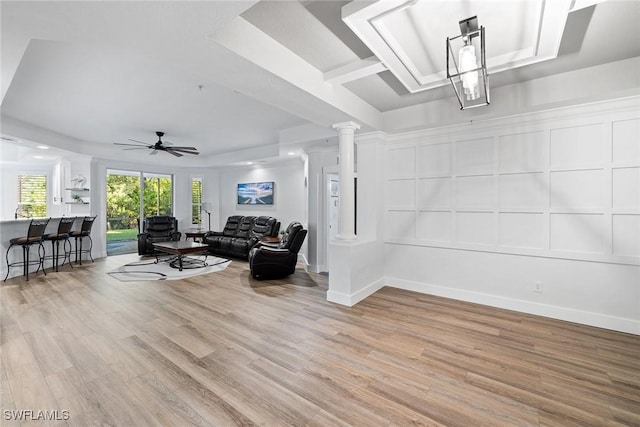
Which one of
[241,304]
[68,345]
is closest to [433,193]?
[241,304]

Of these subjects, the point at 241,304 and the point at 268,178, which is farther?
the point at 268,178

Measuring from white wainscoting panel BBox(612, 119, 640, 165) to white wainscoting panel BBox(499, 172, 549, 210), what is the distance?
662mm

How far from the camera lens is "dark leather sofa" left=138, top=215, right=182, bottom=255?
700 centimetres

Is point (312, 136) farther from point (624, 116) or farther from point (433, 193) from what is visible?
point (624, 116)

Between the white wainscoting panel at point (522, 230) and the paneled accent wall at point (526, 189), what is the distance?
1 cm

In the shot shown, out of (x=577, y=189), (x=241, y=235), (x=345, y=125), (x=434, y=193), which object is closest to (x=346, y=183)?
(x=345, y=125)

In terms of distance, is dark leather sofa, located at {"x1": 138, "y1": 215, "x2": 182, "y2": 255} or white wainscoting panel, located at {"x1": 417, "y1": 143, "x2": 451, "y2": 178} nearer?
white wainscoting panel, located at {"x1": 417, "y1": 143, "x2": 451, "y2": 178}

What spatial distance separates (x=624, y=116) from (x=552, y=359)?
268 cm

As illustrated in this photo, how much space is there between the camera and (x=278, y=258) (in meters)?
4.93

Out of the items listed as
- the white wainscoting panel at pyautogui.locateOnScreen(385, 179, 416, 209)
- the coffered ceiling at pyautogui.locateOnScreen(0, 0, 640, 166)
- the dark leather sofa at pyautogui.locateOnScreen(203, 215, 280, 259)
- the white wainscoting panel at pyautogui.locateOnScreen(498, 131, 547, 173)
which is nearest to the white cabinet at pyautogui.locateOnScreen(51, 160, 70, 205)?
the coffered ceiling at pyautogui.locateOnScreen(0, 0, 640, 166)

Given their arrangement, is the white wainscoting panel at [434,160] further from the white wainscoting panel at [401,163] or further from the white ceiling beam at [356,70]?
the white ceiling beam at [356,70]

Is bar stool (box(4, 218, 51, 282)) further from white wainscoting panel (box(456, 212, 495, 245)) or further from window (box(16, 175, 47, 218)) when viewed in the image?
white wainscoting panel (box(456, 212, 495, 245))

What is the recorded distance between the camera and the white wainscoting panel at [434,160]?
156 inches

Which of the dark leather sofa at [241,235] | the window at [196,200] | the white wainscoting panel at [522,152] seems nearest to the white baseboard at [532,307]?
the white wainscoting panel at [522,152]
